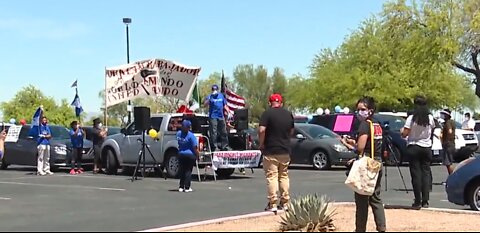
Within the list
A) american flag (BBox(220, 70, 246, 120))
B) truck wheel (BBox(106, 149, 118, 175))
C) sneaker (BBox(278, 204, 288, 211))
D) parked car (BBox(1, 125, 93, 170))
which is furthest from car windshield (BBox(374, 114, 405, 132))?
sneaker (BBox(278, 204, 288, 211))

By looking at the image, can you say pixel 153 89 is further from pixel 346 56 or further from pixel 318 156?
pixel 346 56

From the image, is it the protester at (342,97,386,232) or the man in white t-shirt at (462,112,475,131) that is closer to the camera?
the protester at (342,97,386,232)

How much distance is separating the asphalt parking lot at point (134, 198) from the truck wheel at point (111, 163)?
60 centimetres

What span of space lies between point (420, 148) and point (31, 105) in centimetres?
6593

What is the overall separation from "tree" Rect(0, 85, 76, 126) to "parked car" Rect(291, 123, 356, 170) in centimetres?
4992

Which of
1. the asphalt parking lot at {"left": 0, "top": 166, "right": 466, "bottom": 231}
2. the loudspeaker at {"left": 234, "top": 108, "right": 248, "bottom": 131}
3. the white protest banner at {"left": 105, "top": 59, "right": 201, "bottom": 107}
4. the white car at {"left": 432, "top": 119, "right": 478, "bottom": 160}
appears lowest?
the asphalt parking lot at {"left": 0, "top": 166, "right": 466, "bottom": 231}

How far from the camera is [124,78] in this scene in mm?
20359

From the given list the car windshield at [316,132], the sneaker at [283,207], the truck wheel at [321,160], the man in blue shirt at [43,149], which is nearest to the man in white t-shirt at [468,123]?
the car windshield at [316,132]

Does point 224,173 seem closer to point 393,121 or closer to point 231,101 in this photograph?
point 231,101

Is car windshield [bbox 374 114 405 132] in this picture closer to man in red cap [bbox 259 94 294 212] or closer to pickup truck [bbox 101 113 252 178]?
pickup truck [bbox 101 113 252 178]

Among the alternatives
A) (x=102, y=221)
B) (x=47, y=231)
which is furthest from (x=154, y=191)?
(x=47, y=231)

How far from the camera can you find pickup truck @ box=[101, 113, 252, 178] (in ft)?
63.5

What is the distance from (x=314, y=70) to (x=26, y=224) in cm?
4618

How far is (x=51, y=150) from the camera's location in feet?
73.9
